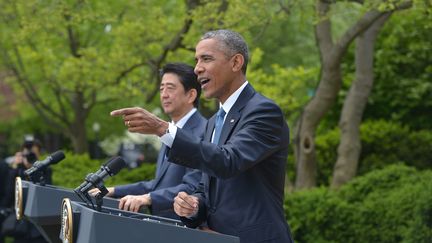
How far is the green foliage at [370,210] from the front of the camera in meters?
8.98

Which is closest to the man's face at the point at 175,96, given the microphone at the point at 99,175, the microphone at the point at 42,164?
the microphone at the point at 42,164

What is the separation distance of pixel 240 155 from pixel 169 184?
8.22ft

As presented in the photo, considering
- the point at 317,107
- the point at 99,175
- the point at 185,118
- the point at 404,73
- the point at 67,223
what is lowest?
the point at 67,223

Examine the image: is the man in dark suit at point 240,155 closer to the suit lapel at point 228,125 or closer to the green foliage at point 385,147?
the suit lapel at point 228,125

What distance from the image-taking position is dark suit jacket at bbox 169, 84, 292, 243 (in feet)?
15.1

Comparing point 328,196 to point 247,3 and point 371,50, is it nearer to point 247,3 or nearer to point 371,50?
point 247,3

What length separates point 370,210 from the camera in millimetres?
9734

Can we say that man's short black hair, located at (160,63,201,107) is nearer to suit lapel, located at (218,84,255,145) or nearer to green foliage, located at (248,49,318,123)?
suit lapel, located at (218,84,255,145)

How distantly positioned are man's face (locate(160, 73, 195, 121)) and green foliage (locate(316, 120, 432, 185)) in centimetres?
872

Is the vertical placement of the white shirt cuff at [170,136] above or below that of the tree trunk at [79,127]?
below

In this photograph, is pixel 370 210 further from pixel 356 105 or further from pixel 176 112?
pixel 356 105

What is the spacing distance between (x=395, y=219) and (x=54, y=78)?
8.49m

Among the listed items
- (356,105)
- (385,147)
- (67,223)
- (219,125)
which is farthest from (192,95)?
(385,147)

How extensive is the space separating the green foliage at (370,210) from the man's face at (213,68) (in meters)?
4.33
